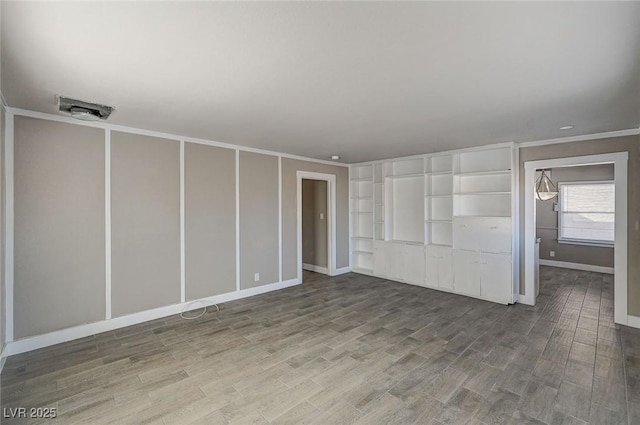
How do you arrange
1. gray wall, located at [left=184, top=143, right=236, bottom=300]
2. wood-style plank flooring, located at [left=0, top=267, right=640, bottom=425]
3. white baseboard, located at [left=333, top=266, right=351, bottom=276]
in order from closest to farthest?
wood-style plank flooring, located at [left=0, top=267, right=640, bottom=425]
gray wall, located at [left=184, top=143, right=236, bottom=300]
white baseboard, located at [left=333, top=266, right=351, bottom=276]

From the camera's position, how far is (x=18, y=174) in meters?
2.98

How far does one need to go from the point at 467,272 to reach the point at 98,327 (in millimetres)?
5421

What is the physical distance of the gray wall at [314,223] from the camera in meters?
6.68

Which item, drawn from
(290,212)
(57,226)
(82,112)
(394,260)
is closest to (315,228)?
(290,212)

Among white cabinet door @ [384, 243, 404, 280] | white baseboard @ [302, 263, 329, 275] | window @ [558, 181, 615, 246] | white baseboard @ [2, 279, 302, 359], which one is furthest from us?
window @ [558, 181, 615, 246]

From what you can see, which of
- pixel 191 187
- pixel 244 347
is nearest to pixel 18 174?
pixel 191 187

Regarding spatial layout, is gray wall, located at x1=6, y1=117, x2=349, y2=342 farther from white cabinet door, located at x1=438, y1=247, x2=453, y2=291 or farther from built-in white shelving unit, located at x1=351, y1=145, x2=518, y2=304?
white cabinet door, located at x1=438, y1=247, x2=453, y2=291

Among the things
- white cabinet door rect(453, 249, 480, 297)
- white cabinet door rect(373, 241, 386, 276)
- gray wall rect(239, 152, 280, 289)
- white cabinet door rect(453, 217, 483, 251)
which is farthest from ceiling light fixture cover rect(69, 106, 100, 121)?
white cabinet door rect(453, 249, 480, 297)

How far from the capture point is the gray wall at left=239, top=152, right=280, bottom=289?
16.0 feet

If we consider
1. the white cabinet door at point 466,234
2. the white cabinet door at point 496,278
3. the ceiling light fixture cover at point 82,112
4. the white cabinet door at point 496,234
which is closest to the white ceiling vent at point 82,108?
the ceiling light fixture cover at point 82,112

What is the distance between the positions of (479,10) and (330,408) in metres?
2.71

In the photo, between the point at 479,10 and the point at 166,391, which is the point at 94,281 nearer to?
the point at 166,391

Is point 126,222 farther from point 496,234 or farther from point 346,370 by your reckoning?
point 496,234

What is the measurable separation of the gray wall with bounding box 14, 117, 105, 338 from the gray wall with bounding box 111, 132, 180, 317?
167 mm
